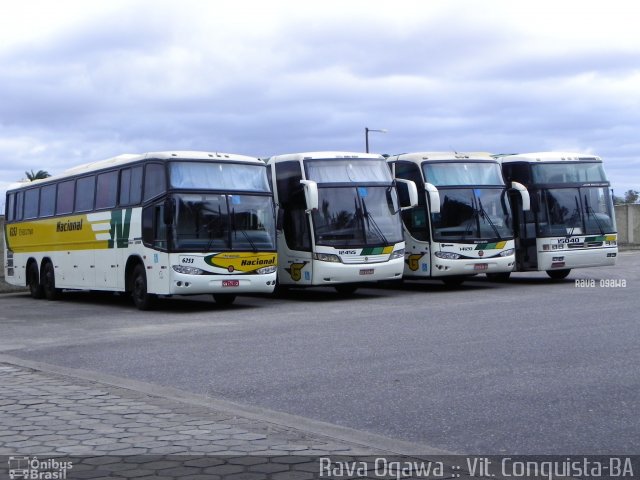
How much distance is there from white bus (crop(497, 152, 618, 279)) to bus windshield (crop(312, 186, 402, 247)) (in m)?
4.11

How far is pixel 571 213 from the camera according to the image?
25.5 metres

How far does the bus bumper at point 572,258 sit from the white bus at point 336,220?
4101 mm

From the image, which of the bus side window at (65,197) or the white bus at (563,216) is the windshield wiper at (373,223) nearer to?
the white bus at (563,216)

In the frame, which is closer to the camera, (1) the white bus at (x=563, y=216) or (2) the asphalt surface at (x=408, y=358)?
(2) the asphalt surface at (x=408, y=358)

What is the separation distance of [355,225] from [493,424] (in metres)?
14.7

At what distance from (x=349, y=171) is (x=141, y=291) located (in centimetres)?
543

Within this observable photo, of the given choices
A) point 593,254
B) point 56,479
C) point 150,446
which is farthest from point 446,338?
point 593,254

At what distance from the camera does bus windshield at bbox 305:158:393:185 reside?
75.4 ft

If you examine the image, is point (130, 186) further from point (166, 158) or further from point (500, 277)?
point (500, 277)

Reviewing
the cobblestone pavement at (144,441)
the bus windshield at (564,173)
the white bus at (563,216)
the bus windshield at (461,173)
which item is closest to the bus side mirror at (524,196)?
the bus windshield at (461,173)

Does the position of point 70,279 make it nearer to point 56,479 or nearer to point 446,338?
point 446,338

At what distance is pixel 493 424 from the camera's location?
8.12m

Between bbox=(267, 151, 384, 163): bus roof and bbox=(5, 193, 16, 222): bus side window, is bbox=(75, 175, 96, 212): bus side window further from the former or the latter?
bbox=(5, 193, 16, 222): bus side window

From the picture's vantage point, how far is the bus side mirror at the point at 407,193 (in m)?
23.3
